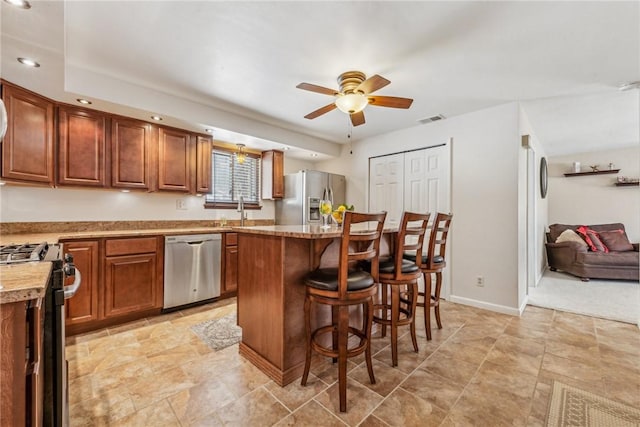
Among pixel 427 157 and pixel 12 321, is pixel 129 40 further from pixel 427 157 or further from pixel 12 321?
pixel 427 157

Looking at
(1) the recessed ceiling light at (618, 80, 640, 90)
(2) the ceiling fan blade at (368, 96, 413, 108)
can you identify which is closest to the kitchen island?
(2) the ceiling fan blade at (368, 96, 413, 108)

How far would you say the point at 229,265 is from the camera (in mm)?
3557

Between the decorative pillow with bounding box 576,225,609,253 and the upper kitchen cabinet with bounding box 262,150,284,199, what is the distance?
5573mm

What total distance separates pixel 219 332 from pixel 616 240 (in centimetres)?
671

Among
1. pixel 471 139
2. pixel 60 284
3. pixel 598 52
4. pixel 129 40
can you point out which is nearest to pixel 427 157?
pixel 471 139

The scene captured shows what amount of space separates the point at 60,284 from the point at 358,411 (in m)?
1.64

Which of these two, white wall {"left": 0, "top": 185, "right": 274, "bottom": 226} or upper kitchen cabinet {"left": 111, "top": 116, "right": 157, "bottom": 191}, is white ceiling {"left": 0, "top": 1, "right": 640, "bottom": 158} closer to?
upper kitchen cabinet {"left": 111, "top": 116, "right": 157, "bottom": 191}

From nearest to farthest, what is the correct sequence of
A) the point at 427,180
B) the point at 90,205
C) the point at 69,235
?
the point at 69,235 → the point at 90,205 → the point at 427,180

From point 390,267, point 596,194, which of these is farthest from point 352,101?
point 596,194

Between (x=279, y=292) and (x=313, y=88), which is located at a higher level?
(x=313, y=88)

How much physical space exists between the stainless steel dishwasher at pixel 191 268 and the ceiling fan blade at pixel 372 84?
243cm

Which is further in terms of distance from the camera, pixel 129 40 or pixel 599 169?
pixel 599 169

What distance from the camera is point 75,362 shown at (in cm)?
205

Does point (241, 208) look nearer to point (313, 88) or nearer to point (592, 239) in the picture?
point (313, 88)
